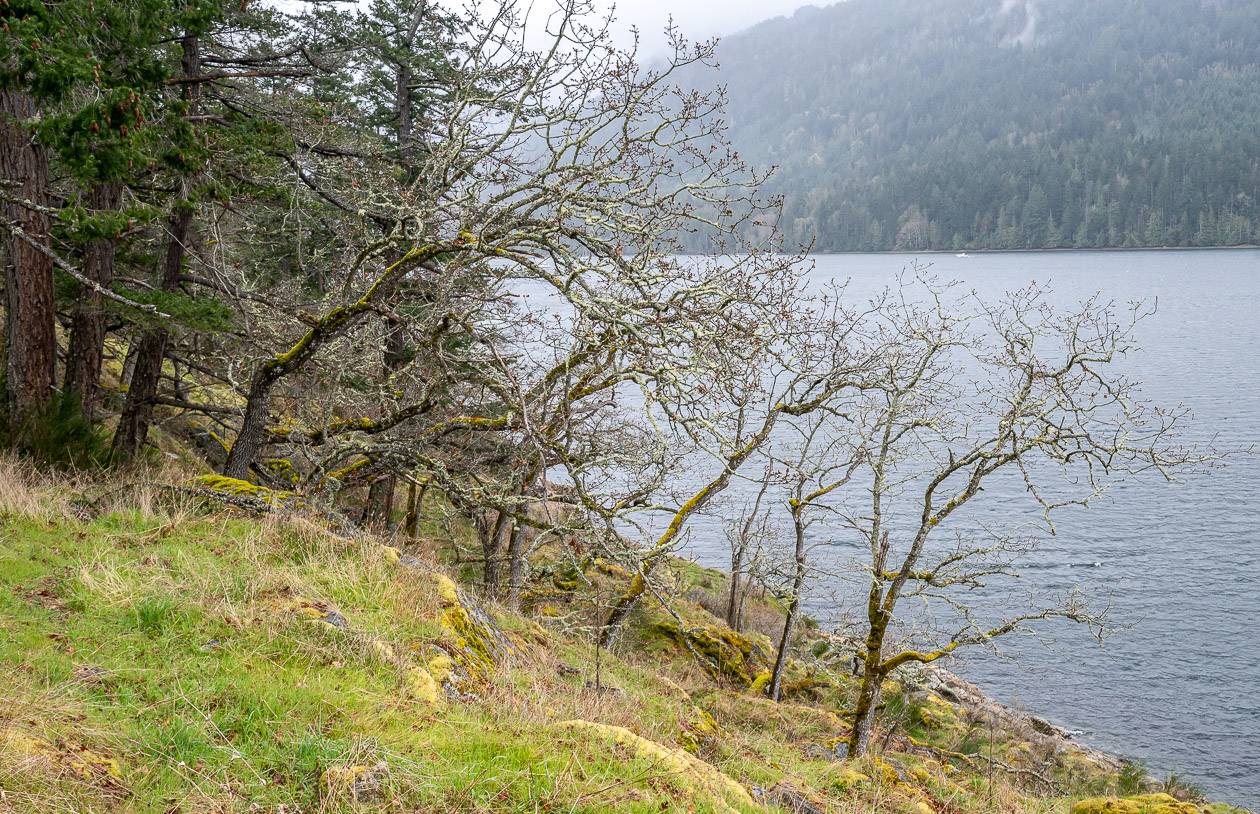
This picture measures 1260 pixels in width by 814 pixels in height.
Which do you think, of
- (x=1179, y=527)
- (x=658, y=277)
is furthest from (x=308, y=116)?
(x=1179, y=527)

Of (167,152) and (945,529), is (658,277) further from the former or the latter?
(945,529)

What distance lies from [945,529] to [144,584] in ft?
89.2

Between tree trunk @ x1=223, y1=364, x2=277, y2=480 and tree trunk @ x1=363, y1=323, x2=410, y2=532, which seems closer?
tree trunk @ x1=223, y1=364, x2=277, y2=480

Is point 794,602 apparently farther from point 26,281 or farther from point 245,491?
point 26,281

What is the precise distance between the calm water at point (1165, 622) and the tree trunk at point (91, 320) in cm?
1386

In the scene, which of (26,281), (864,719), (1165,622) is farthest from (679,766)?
(1165,622)

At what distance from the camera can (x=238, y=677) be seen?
4598 millimetres

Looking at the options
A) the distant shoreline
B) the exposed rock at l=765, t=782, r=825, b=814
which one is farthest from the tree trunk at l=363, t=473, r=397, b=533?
the distant shoreline

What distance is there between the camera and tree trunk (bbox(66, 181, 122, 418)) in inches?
439

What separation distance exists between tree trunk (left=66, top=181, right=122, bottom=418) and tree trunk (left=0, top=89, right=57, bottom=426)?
34.2 inches

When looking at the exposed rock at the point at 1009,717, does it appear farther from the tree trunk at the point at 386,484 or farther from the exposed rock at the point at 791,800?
the tree trunk at the point at 386,484

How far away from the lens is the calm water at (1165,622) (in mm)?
19203

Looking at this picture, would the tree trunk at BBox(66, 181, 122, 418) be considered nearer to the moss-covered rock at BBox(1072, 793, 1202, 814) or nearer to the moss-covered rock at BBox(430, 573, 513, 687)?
the moss-covered rock at BBox(430, 573, 513, 687)

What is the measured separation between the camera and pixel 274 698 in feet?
14.4
